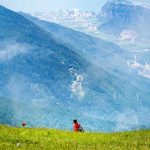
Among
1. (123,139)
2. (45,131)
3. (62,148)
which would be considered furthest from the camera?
(45,131)

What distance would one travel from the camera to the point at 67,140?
3366 cm

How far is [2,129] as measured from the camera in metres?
35.7

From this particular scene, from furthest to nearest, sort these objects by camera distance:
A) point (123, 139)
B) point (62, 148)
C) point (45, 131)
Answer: point (45, 131), point (123, 139), point (62, 148)

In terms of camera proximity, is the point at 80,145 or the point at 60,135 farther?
the point at 60,135

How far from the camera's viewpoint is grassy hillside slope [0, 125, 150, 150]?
98.3ft

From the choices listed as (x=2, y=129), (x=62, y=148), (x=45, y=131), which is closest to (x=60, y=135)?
(x=45, y=131)

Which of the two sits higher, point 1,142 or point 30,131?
point 1,142

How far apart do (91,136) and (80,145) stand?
5.13 metres

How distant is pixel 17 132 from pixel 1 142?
5479 mm

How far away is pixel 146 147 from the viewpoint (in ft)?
101

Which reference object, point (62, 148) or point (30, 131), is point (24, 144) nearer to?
point (62, 148)

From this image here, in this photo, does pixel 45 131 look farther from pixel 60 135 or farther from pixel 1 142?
pixel 1 142

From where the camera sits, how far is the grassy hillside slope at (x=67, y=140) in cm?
2995

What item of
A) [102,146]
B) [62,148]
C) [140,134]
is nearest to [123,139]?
[140,134]
